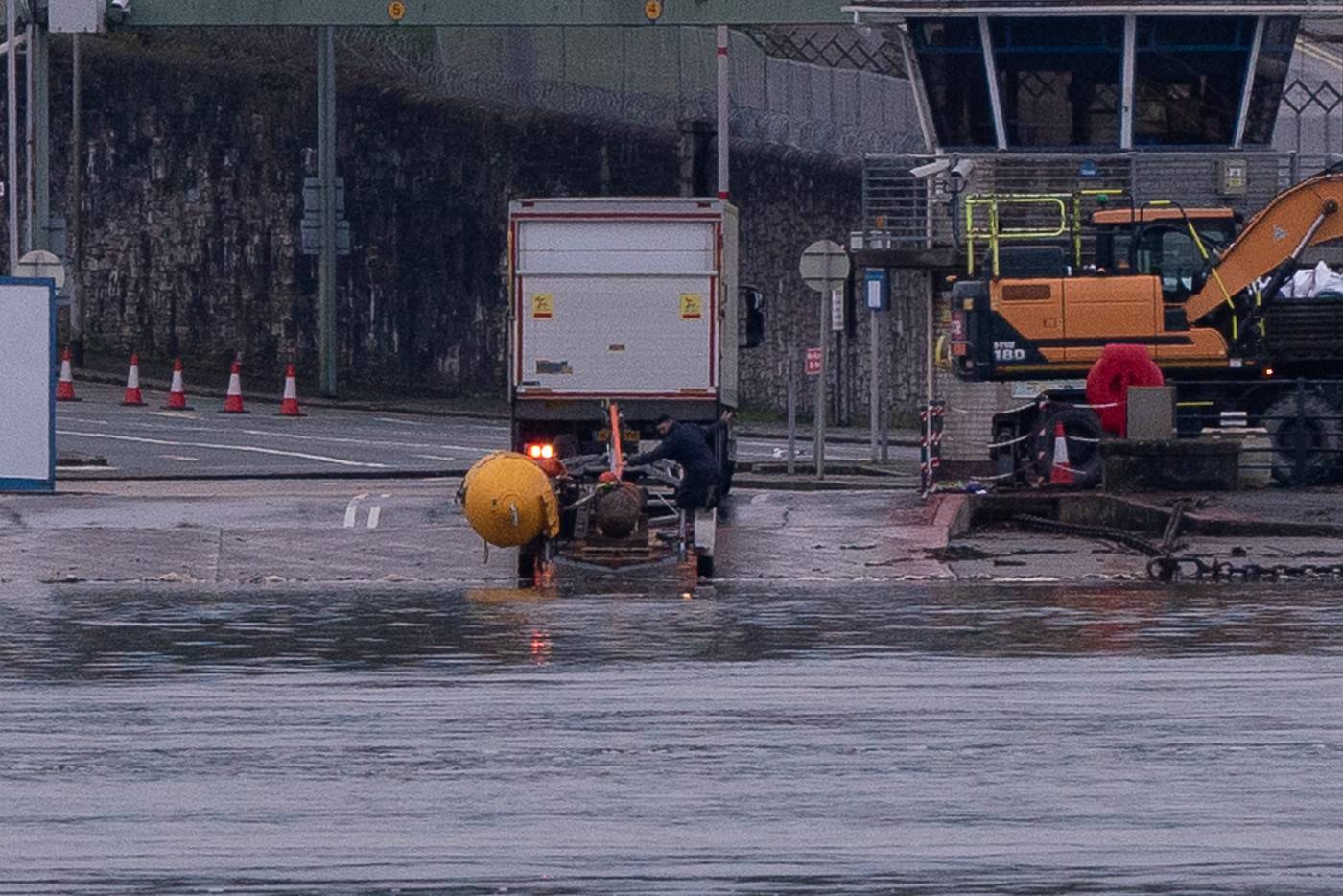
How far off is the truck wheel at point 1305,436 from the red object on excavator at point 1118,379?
1321 millimetres

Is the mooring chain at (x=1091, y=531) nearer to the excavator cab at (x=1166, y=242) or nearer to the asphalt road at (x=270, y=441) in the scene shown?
the excavator cab at (x=1166, y=242)

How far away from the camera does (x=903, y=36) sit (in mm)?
38094

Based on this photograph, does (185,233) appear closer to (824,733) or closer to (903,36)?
(903,36)

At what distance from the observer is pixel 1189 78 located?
125ft

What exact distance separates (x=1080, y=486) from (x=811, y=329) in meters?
24.2

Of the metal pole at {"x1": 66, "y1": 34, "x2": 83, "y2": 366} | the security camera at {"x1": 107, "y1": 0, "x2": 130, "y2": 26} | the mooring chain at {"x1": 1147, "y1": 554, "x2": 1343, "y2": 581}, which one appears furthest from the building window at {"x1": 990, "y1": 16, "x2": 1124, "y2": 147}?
the metal pole at {"x1": 66, "y1": 34, "x2": 83, "y2": 366}

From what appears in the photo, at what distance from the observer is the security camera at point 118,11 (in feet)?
138

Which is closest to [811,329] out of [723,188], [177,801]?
Answer: [723,188]

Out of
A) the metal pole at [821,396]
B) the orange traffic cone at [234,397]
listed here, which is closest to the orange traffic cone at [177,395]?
the orange traffic cone at [234,397]

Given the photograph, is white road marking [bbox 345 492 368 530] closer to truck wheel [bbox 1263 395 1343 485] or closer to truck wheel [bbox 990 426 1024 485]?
truck wheel [bbox 990 426 1024 485]

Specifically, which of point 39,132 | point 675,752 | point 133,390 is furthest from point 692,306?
point 133,390

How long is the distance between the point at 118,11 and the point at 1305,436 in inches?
833

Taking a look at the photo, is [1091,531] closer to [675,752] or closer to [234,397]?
[675,752]

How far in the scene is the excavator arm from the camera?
3100 centimetres
